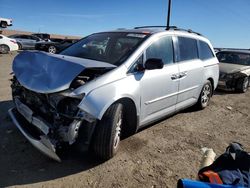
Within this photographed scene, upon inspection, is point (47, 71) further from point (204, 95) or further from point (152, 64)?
point (204, 95)

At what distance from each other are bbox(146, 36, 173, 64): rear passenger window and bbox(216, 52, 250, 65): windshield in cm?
632

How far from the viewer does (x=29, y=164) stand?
342 centimetres

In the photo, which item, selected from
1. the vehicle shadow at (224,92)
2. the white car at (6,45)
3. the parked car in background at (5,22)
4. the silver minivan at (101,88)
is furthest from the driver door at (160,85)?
the parked car in background at (5,22)

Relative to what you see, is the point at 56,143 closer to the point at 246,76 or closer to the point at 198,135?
the point at 198,135

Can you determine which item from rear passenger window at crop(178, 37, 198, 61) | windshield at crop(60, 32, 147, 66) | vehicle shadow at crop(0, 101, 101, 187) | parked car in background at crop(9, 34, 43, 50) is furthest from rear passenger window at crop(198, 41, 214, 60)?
parked car in background at crop(9, 34, 43, 50)

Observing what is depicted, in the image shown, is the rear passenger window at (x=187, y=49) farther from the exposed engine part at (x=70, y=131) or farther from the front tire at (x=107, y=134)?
the exposed engine part at (x=70, y=131)

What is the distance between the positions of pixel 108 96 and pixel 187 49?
8.97 feet

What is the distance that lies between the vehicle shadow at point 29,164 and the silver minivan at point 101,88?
0.32 meters

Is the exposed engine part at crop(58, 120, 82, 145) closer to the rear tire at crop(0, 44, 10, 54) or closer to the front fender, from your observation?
the front fender

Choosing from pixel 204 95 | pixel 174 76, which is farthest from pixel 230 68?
pixel 174 76

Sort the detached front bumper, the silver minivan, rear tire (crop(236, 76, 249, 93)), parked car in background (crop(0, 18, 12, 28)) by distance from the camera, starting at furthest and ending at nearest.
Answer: parked car in background (crop(0, 18, 12, 28))
rear tire (crop(236, 76, 249, 93))
the silver minivan
the detached front bumper

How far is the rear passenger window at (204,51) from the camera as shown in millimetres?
6074

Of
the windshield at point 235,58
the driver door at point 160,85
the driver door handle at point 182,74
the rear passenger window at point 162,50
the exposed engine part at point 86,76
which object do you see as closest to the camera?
the exposed engine part at point 86,76

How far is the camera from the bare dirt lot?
317 cm
